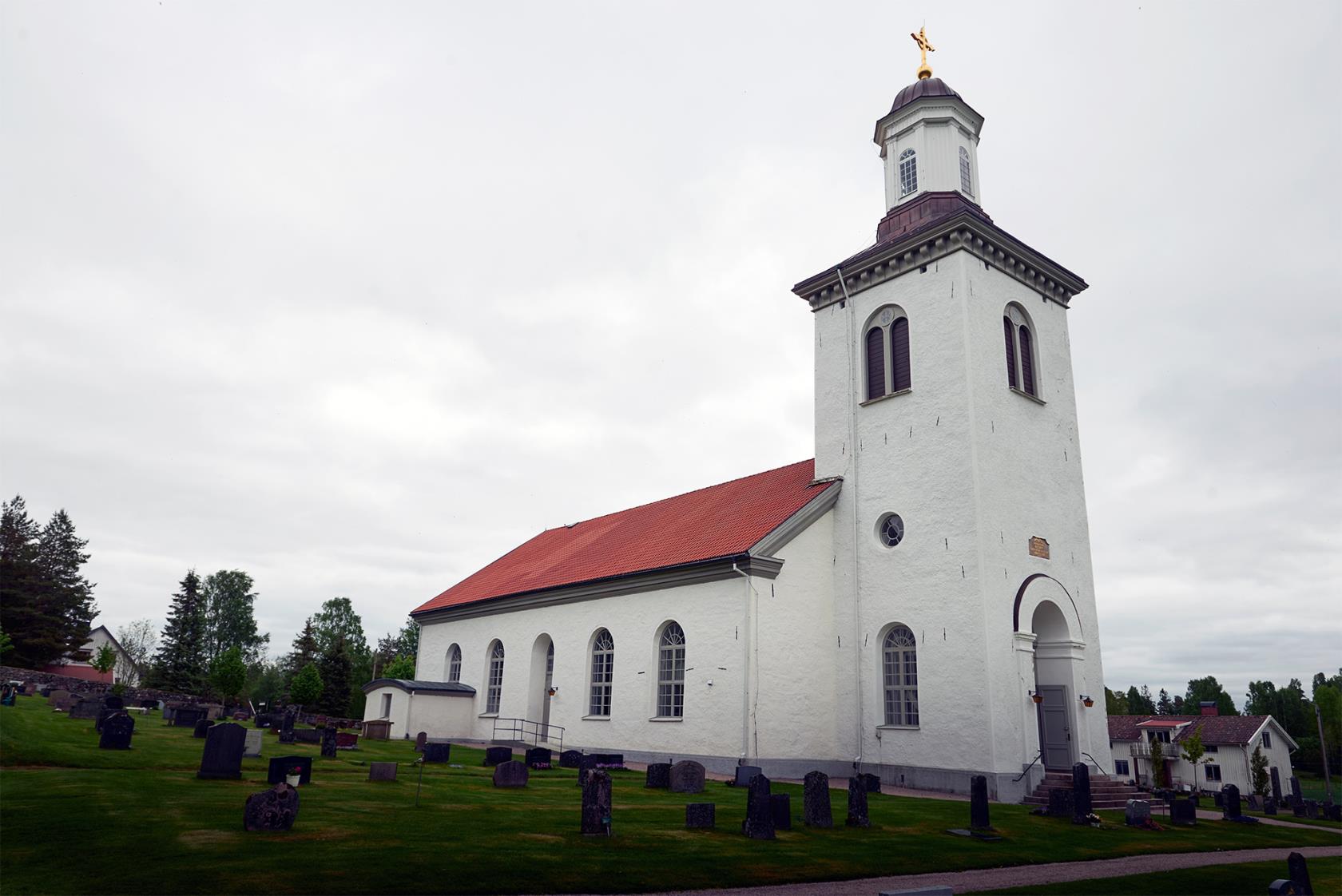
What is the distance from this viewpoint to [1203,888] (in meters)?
10.1

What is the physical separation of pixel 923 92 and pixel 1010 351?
26.7 feet

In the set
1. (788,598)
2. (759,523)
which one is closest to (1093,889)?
(788,598)

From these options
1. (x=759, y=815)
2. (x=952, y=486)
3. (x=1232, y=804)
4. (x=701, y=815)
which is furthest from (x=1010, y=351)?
(x=701, y=815)

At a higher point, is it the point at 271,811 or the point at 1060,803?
the point at 271,811

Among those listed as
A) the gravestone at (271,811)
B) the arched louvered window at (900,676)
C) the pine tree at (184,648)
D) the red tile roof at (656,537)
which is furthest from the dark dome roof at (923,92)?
the pine tree at (184,648)

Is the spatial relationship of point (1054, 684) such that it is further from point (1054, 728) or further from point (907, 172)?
point (907, 172)

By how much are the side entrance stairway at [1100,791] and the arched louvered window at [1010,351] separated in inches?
371

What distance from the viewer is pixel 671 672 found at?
76.6 feet

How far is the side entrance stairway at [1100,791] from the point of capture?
17.9 metres

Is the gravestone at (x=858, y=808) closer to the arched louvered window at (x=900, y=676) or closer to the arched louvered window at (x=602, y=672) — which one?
the arched louvered window at (x=900, y=676)

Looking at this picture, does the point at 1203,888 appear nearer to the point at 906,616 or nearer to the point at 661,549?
the point at 906,616

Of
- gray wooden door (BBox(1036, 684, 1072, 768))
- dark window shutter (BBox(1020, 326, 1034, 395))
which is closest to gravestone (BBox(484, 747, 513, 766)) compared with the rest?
gray wooden door (BBox(1036, 684, 1072, 768))

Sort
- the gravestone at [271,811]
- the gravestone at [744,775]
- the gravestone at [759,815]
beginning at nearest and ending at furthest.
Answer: the gravestone at [271,811] < the gravestone at [759,815] < the gravestone at [744,775]

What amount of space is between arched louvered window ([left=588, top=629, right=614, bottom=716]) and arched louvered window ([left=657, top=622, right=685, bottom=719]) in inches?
86.3
